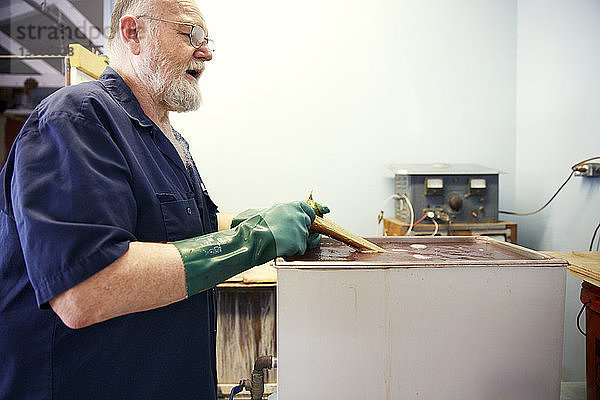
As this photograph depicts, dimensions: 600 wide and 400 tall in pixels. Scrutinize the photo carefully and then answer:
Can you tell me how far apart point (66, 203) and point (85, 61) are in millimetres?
1525

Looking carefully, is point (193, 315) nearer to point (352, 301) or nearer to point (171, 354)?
point (171, 354)

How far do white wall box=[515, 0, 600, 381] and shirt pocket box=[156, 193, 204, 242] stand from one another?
1.94m

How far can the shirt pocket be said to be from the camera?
0.95 meters

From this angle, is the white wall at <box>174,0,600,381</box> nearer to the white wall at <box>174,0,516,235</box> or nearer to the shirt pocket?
the white wall at <box>174,0,516,235</box>

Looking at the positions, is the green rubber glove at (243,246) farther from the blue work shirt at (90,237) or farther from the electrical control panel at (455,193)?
the electrical control panel at (455,193)

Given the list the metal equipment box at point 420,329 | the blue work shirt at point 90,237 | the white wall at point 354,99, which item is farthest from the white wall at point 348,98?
the metal equipment box at point 420,329

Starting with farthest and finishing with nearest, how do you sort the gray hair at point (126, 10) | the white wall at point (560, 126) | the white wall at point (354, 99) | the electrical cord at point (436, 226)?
the white wall at point (354, 99) < the electrical cord at point (436, 226) < the white wall at point (560, 126) < the gray hair at point (126, 10)

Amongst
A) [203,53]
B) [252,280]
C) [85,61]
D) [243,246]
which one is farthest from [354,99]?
A: [243,246]

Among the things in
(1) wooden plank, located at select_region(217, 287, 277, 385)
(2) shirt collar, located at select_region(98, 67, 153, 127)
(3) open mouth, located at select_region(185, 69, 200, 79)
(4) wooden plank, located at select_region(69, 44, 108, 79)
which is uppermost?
(4) wooden plank, located at select_region(69, 44, 108, 79)

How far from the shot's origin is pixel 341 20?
8.93ft

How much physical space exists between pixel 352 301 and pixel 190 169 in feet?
2.25

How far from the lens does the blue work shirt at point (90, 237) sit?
28.2 inches

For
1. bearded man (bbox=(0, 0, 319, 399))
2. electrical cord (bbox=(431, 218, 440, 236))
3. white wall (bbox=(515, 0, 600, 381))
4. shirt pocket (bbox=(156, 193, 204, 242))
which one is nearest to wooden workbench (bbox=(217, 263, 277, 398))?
electrical cord (bbox=(431, 218, 440, 236))

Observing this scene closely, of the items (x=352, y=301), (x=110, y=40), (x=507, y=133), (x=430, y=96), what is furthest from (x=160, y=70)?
(x=507, y=133)
